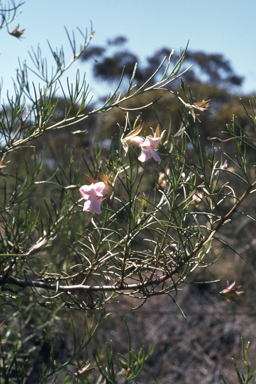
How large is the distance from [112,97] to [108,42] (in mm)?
8115

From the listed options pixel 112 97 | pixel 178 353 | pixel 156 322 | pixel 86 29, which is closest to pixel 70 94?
pixel 112 97

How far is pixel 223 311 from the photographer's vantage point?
1.77 metres

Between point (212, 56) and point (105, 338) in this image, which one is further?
point (212, 56)

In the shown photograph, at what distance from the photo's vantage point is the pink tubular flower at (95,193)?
287mm

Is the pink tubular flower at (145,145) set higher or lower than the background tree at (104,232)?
higher

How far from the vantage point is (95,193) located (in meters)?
0.29

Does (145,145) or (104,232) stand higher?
(145,145)

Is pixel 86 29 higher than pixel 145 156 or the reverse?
higher

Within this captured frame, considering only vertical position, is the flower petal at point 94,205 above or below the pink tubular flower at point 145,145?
below

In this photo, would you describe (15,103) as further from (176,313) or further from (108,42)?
(108,42)

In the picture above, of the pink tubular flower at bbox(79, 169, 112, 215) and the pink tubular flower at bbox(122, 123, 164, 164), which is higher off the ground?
the pink tubular flower at bbox(122, 123, 164, 164)

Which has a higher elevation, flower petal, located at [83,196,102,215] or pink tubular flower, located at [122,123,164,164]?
pink tubular flower, located at [122,123,164,164]

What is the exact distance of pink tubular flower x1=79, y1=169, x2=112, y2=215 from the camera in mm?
287

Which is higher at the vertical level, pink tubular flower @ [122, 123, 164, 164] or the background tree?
pink tubular flower @ [122, 123, 164, 164]
